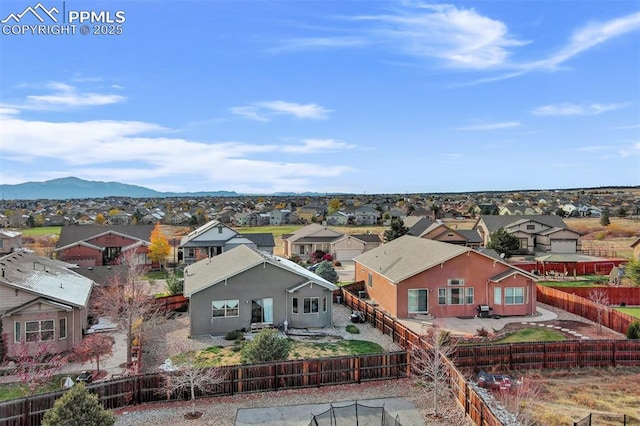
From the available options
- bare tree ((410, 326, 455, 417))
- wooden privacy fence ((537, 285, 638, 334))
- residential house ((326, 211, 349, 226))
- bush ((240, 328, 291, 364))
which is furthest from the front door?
residential house ((326, 211, 349, 226))

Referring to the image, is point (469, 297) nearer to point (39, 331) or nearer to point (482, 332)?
point (482, 332)

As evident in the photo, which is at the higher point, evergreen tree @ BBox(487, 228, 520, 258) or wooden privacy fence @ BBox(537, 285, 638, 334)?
evergreen tree @ BBox(487, 228, 520, 258)

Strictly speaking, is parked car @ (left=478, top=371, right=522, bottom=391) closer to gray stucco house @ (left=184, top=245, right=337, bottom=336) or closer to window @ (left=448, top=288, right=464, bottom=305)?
gray stucco house @ (left=184, top=245, right=337, bottom=336)

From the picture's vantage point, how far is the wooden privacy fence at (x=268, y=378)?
1666 cm

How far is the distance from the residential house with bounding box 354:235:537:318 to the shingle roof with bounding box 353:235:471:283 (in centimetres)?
8

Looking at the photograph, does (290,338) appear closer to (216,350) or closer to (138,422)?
(216,350)

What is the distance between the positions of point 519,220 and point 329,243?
27.0 metres

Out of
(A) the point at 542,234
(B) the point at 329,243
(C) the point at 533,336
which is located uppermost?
(A) the point at 542,234

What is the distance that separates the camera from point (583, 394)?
18656 mm


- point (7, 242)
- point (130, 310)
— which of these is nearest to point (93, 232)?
point (7, 242)

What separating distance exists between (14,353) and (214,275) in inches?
425

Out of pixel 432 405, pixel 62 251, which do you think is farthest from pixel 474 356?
pixel 62 251

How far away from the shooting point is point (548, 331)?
2792 cm

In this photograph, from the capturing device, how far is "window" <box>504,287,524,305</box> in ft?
105
